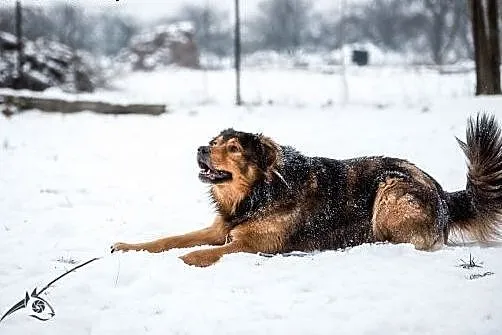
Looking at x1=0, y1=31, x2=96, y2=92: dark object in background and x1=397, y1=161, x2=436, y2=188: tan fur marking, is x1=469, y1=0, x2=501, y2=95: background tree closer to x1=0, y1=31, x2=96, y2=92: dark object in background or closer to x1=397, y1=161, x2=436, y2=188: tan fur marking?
x1=397, y1=161, x2=436, y2=188: tan fur marking

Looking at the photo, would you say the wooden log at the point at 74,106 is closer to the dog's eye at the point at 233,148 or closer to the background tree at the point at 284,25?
the background tree at the point at 284,25

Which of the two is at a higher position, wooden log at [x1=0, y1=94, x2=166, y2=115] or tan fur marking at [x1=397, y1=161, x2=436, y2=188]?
wooden log at [x1=0, y1=94, x2=166, y2=115]

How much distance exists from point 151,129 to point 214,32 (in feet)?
37.3

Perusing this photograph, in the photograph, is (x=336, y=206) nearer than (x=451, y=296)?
No

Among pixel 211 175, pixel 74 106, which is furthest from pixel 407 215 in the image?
pixel 74 106

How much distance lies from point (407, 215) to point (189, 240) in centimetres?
186

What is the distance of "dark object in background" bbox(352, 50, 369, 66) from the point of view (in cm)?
2147

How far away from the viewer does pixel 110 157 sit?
9938 millimetres

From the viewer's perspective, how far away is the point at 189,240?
16.5 feet

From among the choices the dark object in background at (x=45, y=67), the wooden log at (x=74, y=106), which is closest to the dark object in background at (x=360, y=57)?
the wooden log at (x=74, y=106)

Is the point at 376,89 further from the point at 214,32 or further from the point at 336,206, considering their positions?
the point at 336,206

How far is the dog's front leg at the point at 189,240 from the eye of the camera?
4.83 m

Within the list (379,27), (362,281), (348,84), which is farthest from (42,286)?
(379,27)


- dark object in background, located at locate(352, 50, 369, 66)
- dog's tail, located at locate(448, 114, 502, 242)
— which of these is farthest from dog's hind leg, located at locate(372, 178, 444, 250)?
dark object in background, located at locate(352, 50, 369, 66)
